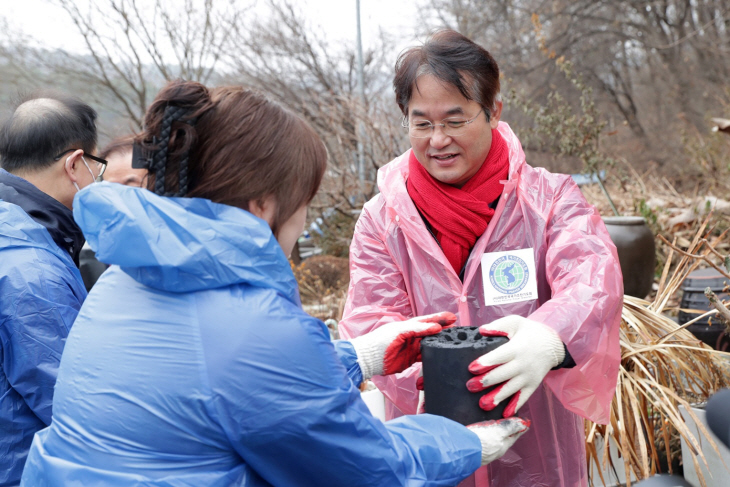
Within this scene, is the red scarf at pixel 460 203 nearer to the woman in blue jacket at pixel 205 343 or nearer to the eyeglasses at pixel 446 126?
the eyeglasses at pixel 446 126

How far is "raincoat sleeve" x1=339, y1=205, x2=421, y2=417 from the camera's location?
1886 mm

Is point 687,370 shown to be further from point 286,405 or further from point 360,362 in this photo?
point 286,405

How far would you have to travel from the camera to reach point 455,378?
1.44 m

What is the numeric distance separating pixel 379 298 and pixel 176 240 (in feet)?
3.19

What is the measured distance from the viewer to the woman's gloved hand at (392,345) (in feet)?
5.37

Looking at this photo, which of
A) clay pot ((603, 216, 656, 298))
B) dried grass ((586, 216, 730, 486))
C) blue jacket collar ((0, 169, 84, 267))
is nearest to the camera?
blue jacket collar ((0, 169, 84, 267))

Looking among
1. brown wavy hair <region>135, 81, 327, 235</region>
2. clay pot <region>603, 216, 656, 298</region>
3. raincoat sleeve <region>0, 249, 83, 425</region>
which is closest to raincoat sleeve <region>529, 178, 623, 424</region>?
brown wavy hair <region>135, 81, 327, 235</region>

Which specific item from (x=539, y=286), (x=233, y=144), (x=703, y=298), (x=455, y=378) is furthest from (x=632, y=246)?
(x=233, y=144)

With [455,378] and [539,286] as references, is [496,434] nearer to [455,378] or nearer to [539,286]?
[455,378]

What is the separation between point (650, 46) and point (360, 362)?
43.5 ft

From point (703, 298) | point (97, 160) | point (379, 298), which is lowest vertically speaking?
point (703, 298)

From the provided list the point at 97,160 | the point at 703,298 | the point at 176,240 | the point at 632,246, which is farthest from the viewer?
the point at 632,246

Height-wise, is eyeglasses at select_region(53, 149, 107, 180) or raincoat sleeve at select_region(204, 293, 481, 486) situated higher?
eyeglasses at select_region(53, 149, 107, 180)

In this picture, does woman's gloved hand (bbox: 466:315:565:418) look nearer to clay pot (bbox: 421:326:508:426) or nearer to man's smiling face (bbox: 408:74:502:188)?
clay pot (bbox: 421:326:508:426)
